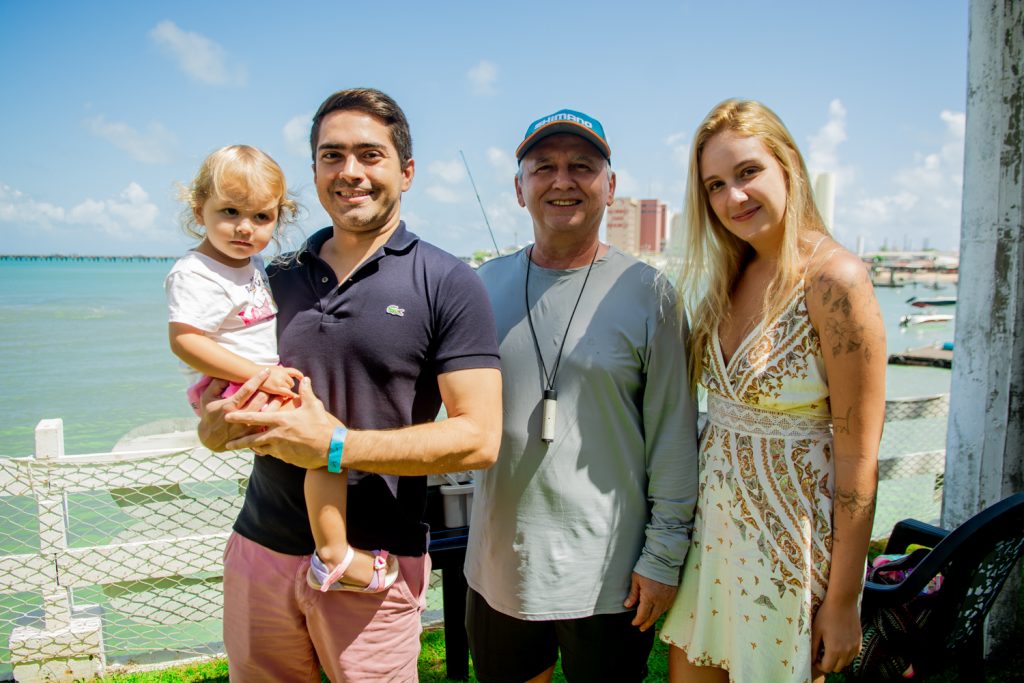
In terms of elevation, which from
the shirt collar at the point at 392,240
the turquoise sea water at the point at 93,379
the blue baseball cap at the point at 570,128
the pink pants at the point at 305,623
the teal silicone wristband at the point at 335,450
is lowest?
the turquoise sea water at the point at 93,379

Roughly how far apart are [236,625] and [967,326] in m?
3.21

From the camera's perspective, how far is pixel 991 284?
2799 mm

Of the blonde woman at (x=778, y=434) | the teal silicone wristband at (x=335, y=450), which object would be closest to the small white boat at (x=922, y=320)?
the blonde woman at (x=778, y=434)

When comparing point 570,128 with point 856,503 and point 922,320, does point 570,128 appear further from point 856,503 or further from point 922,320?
point 922,320

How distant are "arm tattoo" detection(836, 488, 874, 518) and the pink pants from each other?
3.89 feet

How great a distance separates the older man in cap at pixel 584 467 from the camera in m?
1.89

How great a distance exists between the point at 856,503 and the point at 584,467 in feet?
2.43

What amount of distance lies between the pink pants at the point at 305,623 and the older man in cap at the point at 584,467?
0.33 metres

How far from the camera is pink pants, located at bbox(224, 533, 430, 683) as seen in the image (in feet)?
5.61

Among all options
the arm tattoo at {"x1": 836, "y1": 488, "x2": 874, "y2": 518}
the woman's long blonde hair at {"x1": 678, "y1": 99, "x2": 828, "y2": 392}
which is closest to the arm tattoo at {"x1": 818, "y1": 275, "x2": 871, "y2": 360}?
the woman's long blonde hair at {"x1": 678, "y1": 99, "x2": 828, "y2": 392}

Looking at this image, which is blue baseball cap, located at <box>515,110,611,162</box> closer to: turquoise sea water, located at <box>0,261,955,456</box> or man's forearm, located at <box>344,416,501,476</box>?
man's forearm, located at <box>344,416,501,476</box>

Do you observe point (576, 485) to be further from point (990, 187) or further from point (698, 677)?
point (990, 187)

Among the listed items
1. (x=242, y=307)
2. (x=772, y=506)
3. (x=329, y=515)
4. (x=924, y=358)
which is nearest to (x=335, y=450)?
(x=329, y=515)

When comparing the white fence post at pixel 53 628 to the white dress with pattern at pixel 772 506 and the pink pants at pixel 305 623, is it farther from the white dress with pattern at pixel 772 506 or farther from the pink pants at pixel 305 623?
the white dress with pattern at pixel 772 506
